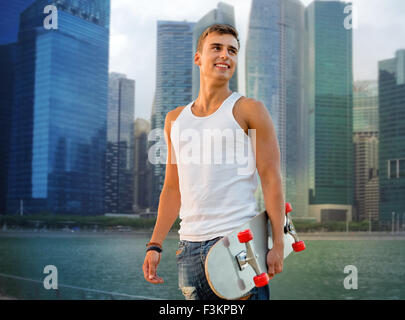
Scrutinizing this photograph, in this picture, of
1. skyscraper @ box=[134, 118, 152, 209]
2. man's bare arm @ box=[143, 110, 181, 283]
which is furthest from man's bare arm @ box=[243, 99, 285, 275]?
skyscraper @ box=[134, 118, 152, 209]

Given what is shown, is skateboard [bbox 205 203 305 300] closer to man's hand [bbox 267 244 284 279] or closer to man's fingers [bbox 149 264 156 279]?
man's hand [bbox 267 244 284 279]

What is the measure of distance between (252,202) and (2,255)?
305ft

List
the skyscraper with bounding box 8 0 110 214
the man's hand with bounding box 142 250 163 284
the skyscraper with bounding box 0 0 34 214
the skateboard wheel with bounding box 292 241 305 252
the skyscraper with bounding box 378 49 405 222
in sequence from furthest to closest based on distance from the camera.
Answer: the skyscraper with bounding box 0 0 34 214, the skyscraper with bounding box 378 49 405 222, the skyscraper with bounding box 8 0 110 214, the man's hand with bounding box 142 250 163 284, the skateboard wheel with bounding box 292 241 305 252

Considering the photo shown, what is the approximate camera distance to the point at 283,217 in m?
1.64

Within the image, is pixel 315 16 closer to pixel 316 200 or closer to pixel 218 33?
pixel 316 200

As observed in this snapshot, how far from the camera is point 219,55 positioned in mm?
1738

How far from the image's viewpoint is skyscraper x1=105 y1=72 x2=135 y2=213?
92.9 m

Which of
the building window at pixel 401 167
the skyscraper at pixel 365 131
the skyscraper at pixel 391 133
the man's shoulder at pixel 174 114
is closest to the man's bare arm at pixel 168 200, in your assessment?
the man's shoulder at pixel 174 114

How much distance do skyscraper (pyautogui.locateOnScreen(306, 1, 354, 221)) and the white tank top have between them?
8554cm

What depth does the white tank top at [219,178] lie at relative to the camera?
1.62 metres

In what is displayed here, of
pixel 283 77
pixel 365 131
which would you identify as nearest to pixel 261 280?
pixel 283 77

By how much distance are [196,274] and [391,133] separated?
9899 centimetres

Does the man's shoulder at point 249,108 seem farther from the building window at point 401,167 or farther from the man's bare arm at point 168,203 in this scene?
the building window at point 401,167
